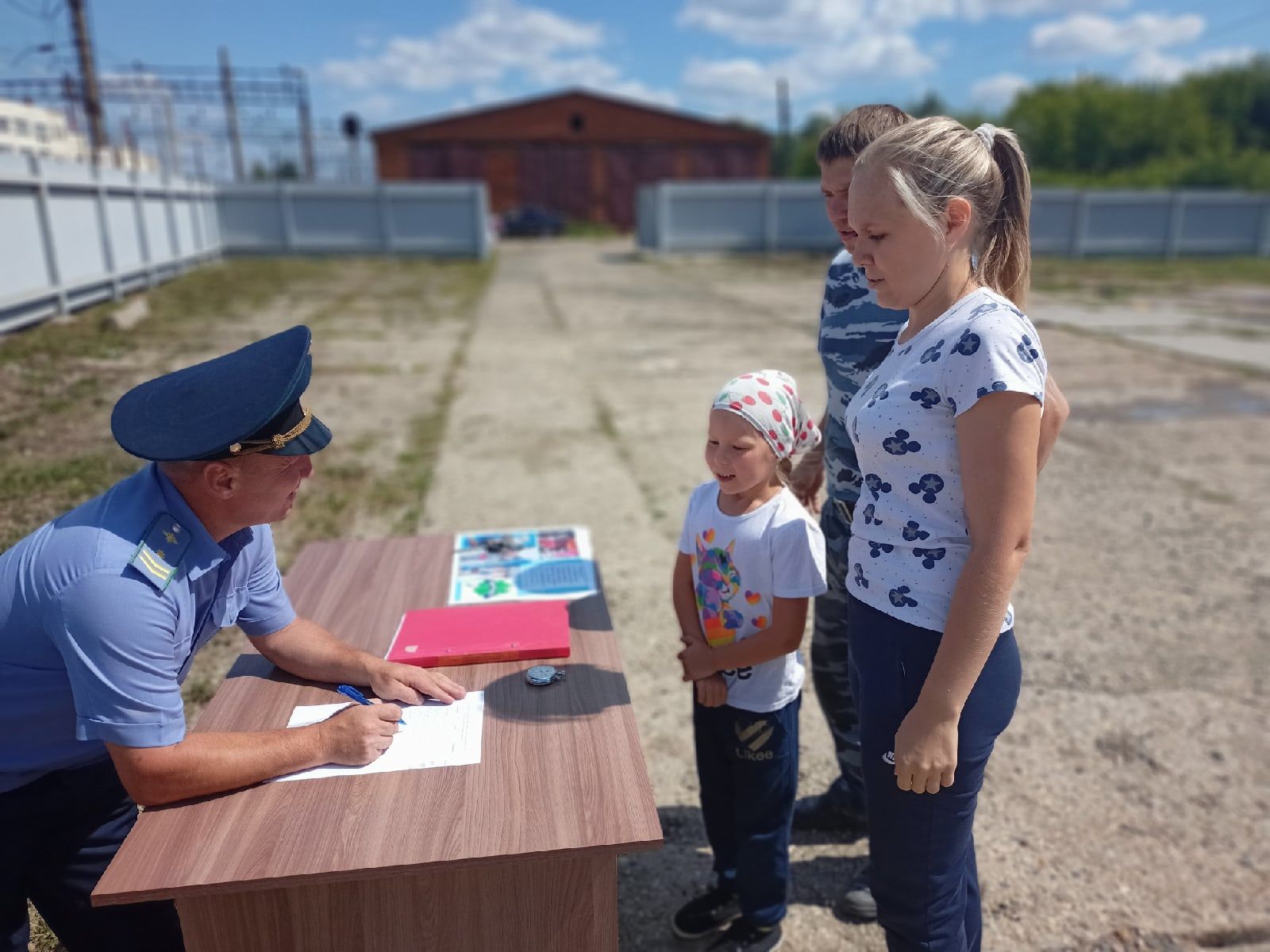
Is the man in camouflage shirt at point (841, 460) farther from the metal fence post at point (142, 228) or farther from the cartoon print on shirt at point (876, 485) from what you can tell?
the metal fence post at point (142, 228)

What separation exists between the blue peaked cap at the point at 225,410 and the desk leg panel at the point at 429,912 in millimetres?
751

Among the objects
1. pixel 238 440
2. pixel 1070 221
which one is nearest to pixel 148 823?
pixel 238 440

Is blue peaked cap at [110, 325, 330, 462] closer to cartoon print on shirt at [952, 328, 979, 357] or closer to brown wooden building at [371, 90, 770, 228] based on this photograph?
cartoon print on shirt at [952, 328, 979, 357]

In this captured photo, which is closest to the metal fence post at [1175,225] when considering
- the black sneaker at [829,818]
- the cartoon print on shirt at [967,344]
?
the black sneaker at [829,818]

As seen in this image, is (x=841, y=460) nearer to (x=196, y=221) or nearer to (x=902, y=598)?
(x=902, y=598)

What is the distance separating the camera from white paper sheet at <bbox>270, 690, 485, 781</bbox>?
5.37 ft

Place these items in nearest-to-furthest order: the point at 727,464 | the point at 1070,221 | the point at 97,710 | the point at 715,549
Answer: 1. the point at 97,710
2. the point at 727,464
3. the point at 715,549
4. the point at 1070,221

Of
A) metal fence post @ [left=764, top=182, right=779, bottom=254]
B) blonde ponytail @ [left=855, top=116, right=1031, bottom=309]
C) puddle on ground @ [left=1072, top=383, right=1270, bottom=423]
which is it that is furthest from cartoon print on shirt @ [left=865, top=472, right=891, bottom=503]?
metal fence post @ [left=764, top=182, right=779, bottom=254]

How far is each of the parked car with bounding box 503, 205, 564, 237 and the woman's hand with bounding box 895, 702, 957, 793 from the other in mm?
37939

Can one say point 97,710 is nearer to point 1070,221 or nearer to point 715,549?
point 715,549

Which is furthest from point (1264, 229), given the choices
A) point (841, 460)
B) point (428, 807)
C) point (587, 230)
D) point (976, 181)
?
point (428, 807)

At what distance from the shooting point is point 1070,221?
25.9 meters

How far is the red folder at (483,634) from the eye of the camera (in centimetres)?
203

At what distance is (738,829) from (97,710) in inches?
58.0
